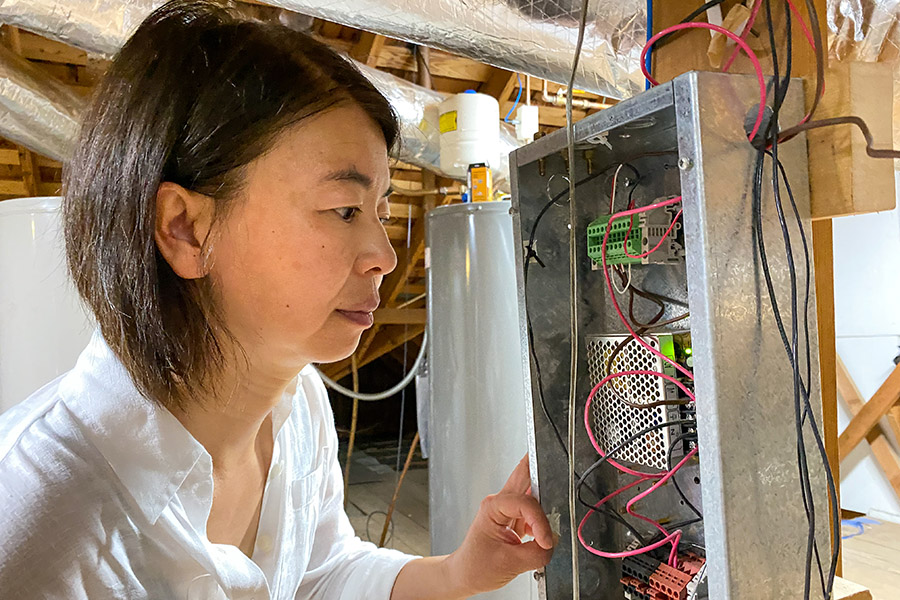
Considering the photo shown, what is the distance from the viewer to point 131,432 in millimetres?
737

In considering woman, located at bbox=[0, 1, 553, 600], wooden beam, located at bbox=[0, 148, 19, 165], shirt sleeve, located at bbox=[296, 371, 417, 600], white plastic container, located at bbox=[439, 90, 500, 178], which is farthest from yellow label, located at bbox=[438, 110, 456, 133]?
wooden beam, located at bbox=[0, 148, 19, 165]

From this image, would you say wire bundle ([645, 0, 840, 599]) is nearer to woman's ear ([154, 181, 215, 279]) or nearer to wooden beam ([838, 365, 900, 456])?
woman's ear ([154, 181, 215, 279])

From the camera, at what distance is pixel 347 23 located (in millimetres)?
1432

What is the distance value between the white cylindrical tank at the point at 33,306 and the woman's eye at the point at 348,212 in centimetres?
143

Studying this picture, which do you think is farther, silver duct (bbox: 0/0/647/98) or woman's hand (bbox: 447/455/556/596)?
silver duct (bbox: 0/0/647/98)

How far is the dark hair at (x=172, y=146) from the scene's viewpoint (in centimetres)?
74

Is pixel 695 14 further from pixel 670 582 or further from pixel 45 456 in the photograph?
pixel 45 456

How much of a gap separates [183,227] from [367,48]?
236cm

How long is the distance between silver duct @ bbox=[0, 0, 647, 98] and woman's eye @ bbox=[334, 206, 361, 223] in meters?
0.76

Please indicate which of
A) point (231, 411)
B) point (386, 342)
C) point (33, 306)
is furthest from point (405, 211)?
point (231, 411)

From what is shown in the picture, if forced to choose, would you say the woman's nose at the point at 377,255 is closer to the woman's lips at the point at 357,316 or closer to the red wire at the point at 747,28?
the woman's lips at the point at 357,316

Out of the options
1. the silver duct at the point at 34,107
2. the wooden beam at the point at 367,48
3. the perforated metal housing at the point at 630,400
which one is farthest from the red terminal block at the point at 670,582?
the wooden beam at the point at 367,48

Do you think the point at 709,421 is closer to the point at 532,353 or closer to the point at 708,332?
the point at 708,332

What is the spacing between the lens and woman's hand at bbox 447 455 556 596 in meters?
0.83
